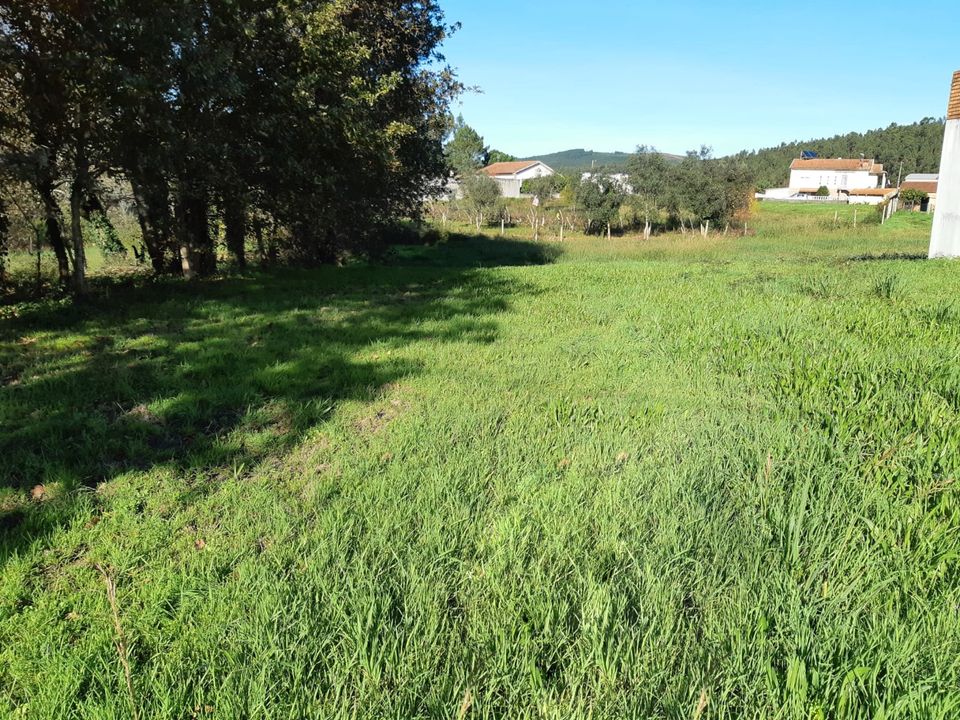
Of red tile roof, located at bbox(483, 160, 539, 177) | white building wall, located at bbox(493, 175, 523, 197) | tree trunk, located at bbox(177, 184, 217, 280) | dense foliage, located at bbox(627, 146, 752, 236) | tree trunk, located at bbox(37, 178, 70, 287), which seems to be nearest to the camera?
tree trunk, located at bbox(37, 178, 70, 287)

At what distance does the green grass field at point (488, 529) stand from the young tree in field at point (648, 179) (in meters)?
36.8

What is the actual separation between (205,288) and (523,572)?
1047 cm

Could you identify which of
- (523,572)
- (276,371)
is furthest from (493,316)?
(523,572)

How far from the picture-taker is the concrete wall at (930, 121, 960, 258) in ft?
51.4

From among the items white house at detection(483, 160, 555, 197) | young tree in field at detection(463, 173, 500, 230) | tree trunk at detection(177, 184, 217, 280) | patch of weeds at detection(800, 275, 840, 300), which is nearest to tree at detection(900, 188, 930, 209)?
young tree in field at detection(463, 173, 500, 230)

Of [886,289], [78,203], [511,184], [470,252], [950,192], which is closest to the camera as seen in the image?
[886,289]

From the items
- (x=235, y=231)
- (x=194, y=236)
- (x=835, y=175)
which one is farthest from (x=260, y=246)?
(x=835, y=175)

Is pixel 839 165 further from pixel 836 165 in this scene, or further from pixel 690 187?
pixel 690 187

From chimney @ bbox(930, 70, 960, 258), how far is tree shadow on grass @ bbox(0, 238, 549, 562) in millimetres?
12759

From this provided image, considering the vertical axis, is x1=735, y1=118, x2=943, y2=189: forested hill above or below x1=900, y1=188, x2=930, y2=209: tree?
above

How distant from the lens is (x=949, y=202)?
1590 centimetres

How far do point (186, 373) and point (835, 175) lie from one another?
126m

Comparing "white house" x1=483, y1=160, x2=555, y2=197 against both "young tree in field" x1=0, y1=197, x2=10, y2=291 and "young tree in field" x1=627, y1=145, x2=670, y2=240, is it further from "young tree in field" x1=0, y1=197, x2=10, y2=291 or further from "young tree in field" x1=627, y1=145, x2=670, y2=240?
"young tree in field" x1=0, y1=197, x2=10, y2=291

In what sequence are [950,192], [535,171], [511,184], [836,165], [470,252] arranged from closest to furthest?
[950,192]
[470,252]
[511,184]
[535,171]
[836,165]
